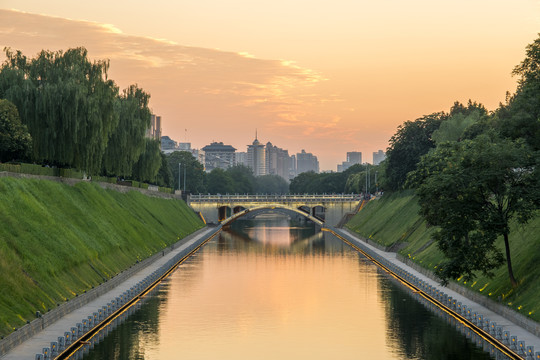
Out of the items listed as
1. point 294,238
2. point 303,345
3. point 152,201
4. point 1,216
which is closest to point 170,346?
point 303,345

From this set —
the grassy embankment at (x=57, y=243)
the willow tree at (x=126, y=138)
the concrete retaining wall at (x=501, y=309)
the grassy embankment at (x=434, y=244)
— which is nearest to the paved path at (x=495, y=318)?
the concrete retaining wall at (x=501, y=309)

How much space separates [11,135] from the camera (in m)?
75.4

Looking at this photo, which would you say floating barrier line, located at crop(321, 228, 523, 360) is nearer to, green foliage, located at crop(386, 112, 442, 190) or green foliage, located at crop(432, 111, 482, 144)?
green foliage, located at crop(432, 111, 482, 144)

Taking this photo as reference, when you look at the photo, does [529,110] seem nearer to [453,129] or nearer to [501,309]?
[501,309]

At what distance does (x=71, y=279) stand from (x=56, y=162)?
93.7 feet

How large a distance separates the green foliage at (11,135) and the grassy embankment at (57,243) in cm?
418

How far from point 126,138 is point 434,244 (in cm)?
4736

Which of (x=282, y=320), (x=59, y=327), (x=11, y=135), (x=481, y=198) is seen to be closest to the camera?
(x=59, y=327)

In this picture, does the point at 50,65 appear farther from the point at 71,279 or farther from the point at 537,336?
the point at 537,336

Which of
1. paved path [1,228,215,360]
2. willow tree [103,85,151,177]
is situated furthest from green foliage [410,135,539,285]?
willow tree [103,85,151,177]

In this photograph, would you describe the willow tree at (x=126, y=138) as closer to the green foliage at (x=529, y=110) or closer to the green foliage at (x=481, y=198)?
the green foliage at (x=529, y=110)

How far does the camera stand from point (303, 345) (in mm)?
45688

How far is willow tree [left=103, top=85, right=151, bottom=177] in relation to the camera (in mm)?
111500

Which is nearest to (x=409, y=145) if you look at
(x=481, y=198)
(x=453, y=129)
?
(x=453, y=129)
